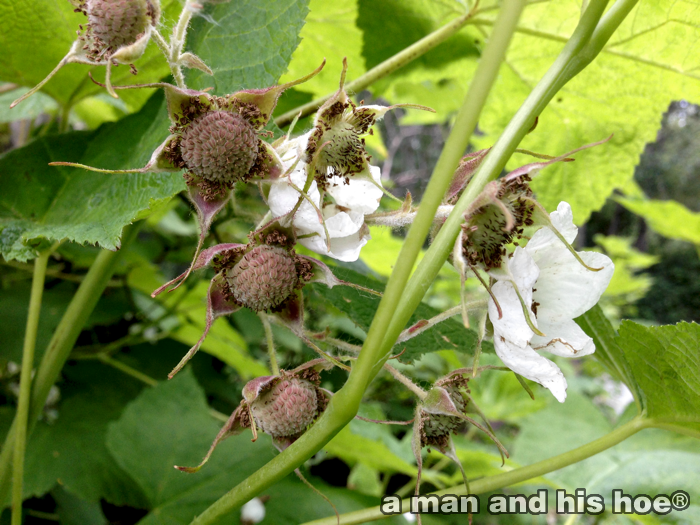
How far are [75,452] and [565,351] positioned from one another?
0.74 metres

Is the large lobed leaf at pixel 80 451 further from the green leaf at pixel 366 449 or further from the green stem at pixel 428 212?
the green stem at pixel 428 212

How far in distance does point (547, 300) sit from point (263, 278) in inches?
8.4

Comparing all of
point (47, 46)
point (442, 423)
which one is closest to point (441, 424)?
point (442, 423)

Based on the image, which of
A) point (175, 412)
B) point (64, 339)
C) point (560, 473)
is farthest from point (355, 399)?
point (560, 473)

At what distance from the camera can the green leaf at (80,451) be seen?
72 centimetres

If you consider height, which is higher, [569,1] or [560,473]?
[569,1]

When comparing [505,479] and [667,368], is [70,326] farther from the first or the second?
[667,368]

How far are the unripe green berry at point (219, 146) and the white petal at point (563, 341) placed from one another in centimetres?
24

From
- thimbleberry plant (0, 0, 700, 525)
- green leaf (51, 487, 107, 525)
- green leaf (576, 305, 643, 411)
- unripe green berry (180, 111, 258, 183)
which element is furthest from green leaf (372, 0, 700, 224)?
green leaf (51, 487, 107, 525)

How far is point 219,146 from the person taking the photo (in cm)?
33

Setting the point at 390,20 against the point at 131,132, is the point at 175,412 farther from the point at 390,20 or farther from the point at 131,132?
the point at 390,20

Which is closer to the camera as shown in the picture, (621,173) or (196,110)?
(196,110)

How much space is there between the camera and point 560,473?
3.33 ft

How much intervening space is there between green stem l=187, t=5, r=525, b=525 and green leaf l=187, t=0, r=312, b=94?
0.21 metres
